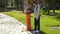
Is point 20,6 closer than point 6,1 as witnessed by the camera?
Yes

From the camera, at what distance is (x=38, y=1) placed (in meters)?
7.20

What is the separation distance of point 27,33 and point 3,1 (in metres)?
19.3

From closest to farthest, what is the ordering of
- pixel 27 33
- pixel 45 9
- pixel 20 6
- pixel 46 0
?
pixel 27 33, pixel 45 9, pixel 46 0, pixel 20 6

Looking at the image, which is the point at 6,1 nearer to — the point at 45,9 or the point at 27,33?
the point at 45,9

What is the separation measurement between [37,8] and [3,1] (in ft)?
64.7

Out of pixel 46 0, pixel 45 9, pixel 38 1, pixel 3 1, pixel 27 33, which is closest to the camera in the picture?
pixel 38 1

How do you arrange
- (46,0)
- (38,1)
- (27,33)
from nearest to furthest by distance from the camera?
1. (38,1)
2. (27,33)
3. (46,0)

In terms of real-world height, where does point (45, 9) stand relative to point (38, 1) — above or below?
below

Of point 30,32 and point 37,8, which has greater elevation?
point 37,8

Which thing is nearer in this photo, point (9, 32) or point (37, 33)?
point (37, 33)

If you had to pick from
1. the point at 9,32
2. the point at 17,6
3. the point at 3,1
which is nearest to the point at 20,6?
the point at 17,6

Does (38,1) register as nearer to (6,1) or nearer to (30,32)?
(30,32)

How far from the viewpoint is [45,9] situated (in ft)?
63.8

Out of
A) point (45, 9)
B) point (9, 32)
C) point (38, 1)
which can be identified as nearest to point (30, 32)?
point (9, 32)
